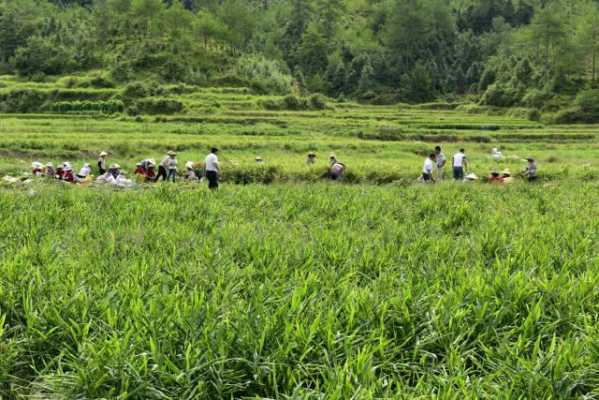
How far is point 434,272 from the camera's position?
521 cm

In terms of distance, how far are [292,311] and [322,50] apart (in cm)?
7799

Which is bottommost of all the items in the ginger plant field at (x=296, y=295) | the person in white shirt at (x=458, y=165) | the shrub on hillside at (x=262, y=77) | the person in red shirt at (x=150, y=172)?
the person in red shirt at (x=150, y=172)

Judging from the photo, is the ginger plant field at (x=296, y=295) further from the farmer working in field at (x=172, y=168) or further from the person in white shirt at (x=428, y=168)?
the farmer working in field at (x=172, y=168)

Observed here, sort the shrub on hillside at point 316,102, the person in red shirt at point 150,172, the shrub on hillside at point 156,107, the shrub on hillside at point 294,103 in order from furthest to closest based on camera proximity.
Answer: the shrub on hillside at point 316,102
the shrub on hillside at point 294,103
the shrub on hillside at point 156,107
the person in red shirt at point 150,172

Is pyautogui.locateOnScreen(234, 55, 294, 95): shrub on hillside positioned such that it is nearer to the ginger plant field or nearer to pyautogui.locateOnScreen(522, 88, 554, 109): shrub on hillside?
pyautogui.locateOnScreen(522, 88, 554, 109): shrub on hillside

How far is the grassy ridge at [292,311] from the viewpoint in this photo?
10.8 feet

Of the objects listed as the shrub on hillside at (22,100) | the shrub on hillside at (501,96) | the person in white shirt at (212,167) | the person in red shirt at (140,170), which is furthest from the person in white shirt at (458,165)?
the shrub on hillside at (501,96)

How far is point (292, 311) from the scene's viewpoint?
3965 millimetres

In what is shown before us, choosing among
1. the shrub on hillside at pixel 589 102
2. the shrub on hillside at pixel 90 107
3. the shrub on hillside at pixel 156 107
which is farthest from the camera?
the shrub on hillside at pixel 589 102

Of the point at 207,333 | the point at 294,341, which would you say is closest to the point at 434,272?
the point at 294,341

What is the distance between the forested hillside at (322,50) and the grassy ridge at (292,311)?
1787 inches

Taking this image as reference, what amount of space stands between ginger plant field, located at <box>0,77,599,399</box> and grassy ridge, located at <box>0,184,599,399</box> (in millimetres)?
20

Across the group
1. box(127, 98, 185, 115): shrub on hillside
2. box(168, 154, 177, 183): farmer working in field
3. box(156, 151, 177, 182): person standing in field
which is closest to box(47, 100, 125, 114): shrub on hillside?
box(127, 98, 185, 115): shrub on hillside

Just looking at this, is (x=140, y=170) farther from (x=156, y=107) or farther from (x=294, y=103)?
(x=294, y=103)
